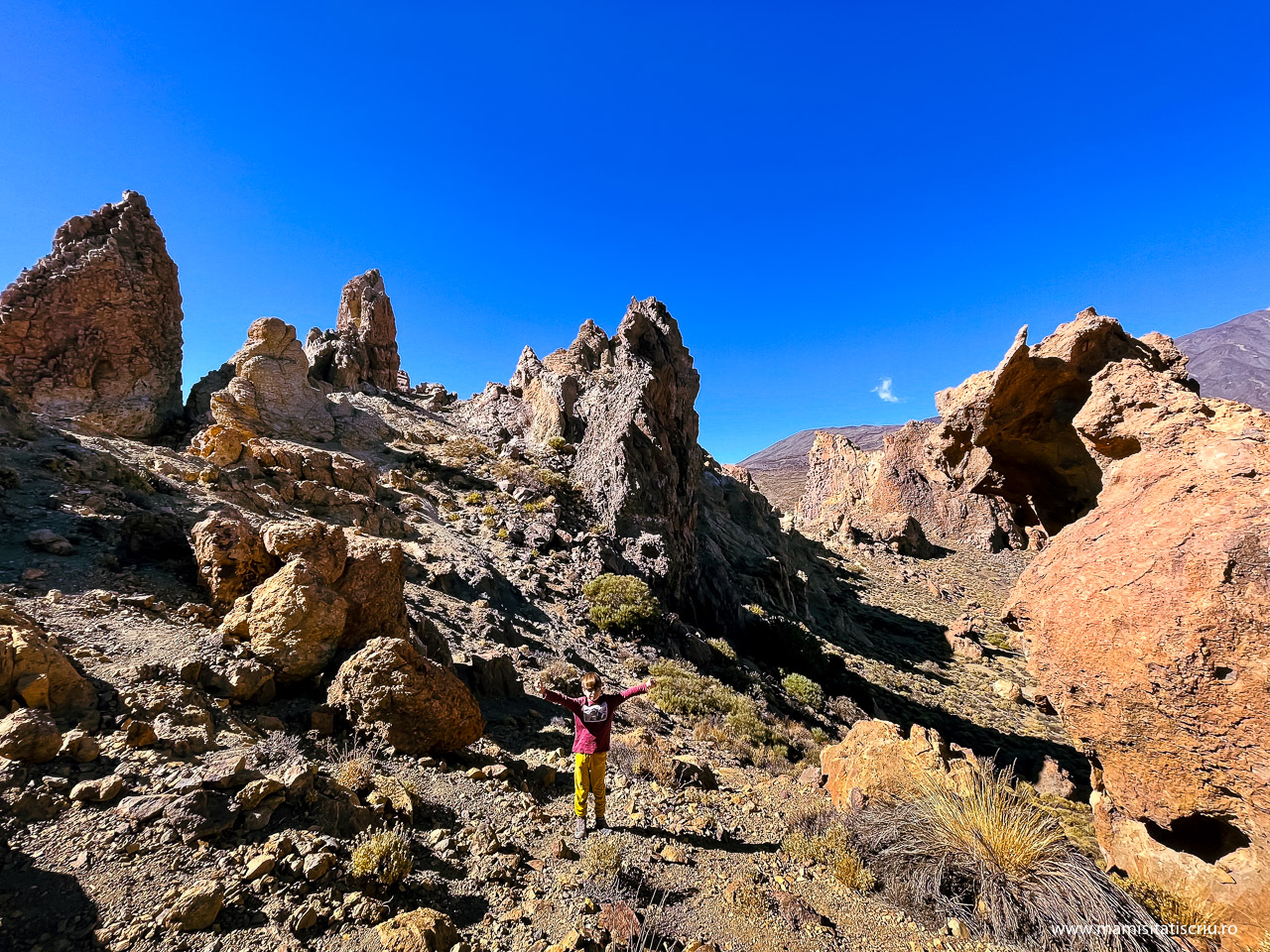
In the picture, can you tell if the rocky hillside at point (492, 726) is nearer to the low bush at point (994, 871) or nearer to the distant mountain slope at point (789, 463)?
the low bush at point (994, 871)

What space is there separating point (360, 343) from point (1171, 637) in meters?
39.4

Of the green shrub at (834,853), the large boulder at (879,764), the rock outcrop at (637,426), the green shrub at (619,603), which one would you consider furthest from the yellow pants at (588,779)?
the rock outcrop at (637,426)

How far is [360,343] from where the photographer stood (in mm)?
34000

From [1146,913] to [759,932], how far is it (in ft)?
10.6

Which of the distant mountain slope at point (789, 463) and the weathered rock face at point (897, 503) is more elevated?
the distant mountain slope at point (789, 463)

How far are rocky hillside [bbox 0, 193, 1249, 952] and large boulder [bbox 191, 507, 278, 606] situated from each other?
0.13ft

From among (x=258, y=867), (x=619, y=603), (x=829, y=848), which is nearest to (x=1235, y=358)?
(x=619, y=603)

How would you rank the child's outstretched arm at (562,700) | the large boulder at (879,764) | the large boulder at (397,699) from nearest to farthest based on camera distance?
1. the child's outstretched arm at (562,700)
2. the large boulder at (397,699)
3. the large boulder at (879,764)

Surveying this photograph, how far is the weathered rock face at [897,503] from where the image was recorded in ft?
134

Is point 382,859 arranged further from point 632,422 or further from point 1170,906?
point 632,422

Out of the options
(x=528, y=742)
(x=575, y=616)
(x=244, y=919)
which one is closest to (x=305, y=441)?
(x=575, y=616)

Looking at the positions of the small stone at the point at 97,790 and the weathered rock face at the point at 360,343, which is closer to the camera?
the small stone at the point at 97,790

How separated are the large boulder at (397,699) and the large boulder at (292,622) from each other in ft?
1.64

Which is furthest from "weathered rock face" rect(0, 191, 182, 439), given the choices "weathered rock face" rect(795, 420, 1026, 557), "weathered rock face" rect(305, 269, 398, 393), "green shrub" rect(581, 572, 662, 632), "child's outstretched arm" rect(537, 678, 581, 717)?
"weathered rock face" rect(795, 420, 1026, 557)
